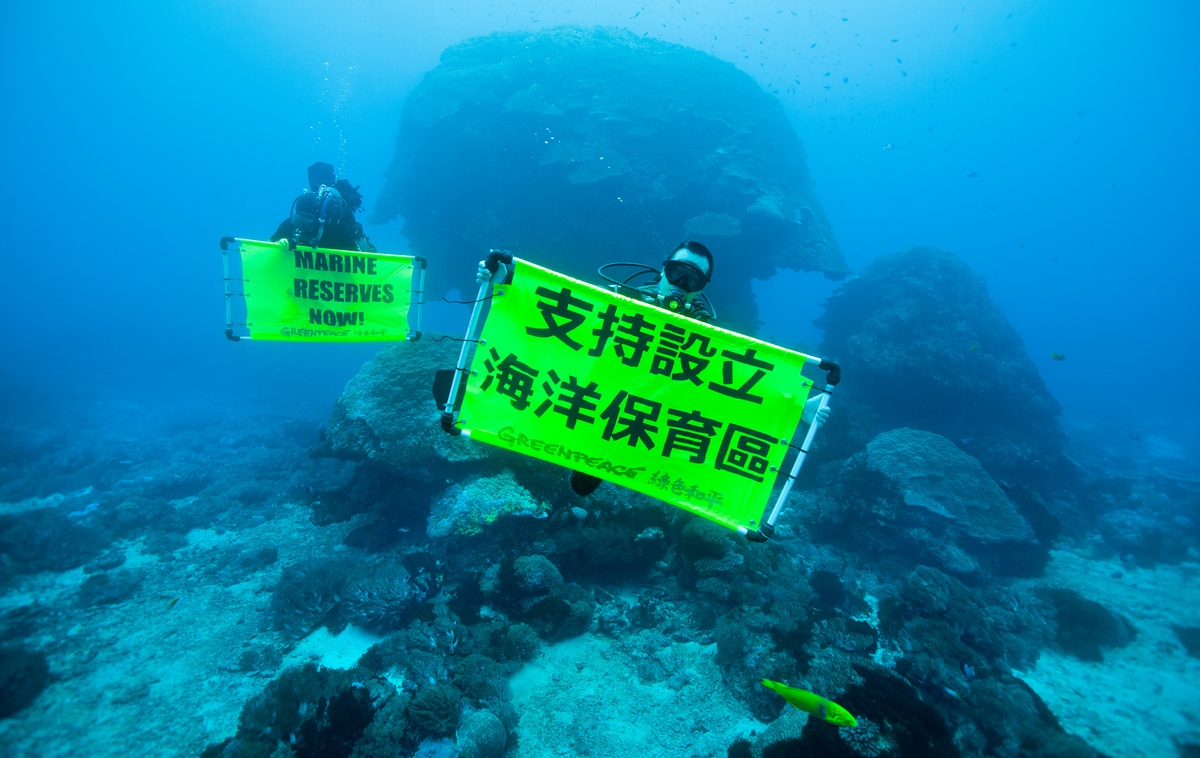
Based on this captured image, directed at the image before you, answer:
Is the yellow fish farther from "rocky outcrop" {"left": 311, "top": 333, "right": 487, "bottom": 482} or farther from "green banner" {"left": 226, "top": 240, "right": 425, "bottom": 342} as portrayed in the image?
"green banner" {"left": 226, "top": 240, "right": 425, "bottom": 342}

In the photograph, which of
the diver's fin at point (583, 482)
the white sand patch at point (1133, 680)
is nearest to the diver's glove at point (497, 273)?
the diver's fin at point (583, 482)

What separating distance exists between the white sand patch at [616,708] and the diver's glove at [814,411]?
543 centimetres

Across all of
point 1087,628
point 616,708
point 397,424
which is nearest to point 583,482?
point 616,708

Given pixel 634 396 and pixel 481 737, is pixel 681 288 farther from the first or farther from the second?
pixel 481 737

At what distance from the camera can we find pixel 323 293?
620cm

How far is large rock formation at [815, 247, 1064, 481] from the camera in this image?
14.9 m

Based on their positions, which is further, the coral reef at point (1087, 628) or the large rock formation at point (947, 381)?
the large rock formation at point (947, 381)

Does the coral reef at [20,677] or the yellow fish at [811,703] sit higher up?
the yellow fish at [811,703]

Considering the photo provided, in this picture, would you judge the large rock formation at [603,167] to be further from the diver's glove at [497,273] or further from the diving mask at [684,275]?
the diver's glove at [497,273]

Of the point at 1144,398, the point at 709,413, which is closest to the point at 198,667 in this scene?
the point at 709,413

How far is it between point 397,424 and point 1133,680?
15656mm

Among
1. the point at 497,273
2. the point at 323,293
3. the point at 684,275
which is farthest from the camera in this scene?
the point at 323,293

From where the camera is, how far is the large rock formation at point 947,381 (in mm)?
14883

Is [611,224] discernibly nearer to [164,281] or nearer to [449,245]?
[449,245]
